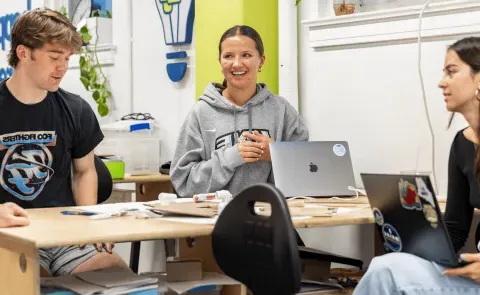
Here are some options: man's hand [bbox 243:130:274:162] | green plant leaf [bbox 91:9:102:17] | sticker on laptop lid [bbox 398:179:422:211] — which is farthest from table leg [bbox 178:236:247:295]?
green plant leaf [bbox 91:9:102:17]

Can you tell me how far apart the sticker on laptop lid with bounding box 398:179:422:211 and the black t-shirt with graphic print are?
4.25 ft

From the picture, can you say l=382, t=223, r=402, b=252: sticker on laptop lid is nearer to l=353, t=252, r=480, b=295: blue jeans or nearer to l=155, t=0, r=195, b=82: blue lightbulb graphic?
l=353, t=252, r=480, b=295: blue jeans

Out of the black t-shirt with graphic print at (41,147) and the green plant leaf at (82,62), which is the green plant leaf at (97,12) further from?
the black t-shirt with graphic print at (41,147)

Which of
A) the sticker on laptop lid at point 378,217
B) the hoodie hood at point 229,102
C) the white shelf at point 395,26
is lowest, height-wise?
the sticker on laptop lid at point 378,217

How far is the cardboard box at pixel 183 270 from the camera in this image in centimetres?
270

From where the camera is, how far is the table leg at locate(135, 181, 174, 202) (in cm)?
447

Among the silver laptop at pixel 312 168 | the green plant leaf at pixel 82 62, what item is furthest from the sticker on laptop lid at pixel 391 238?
the green plant leaf at pixel 82 62

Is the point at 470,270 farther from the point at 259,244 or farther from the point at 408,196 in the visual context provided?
the point at 259,244

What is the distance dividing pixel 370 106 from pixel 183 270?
145cm

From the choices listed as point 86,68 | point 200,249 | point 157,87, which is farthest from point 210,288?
point 86,68

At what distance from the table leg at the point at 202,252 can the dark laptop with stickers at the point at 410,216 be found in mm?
605

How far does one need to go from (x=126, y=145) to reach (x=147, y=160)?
0.52 feet

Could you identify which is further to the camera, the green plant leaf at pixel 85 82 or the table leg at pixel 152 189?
the green plant leaf at pixel 85 82

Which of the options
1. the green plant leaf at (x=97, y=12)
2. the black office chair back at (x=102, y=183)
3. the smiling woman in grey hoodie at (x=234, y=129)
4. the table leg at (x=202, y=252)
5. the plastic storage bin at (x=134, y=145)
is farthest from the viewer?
the green plant leaf at (x=97, y=12)
